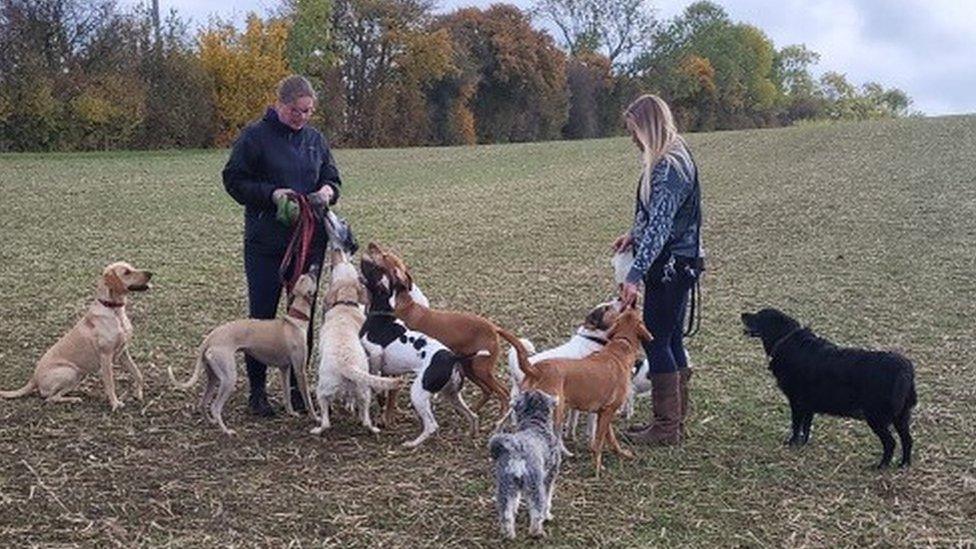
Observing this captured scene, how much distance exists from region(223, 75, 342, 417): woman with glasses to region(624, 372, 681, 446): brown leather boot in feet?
7.77

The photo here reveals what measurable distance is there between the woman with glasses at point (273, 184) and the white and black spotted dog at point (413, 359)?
58 cm

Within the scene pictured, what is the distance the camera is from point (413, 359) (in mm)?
6266

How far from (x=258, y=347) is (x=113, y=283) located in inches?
55.2

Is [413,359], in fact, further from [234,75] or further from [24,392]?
[234,75]

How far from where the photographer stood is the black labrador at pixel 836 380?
5.45m

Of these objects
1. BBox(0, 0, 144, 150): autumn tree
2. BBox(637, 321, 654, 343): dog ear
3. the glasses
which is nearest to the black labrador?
BBox(637, 321, 654, 343): dog ear

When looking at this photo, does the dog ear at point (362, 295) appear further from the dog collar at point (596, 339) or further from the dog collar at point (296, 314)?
the dog collar at point (596, 339)

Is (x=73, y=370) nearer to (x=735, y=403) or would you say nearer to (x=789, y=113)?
(x=735, y=403)

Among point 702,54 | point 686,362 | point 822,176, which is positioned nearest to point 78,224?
point 686,362

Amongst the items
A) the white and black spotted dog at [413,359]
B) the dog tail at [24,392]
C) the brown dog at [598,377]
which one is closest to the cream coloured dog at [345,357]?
the white and black spotted dog at [413,359]

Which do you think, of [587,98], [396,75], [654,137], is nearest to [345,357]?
[654,137]

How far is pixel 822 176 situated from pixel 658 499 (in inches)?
949

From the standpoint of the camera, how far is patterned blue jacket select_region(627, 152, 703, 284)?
220 inches

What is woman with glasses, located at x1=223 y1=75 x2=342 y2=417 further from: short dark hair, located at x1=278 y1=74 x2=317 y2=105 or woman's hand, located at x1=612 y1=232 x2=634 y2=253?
woman's hand, located at x1=612 y1=232 x2=634 y2=253
